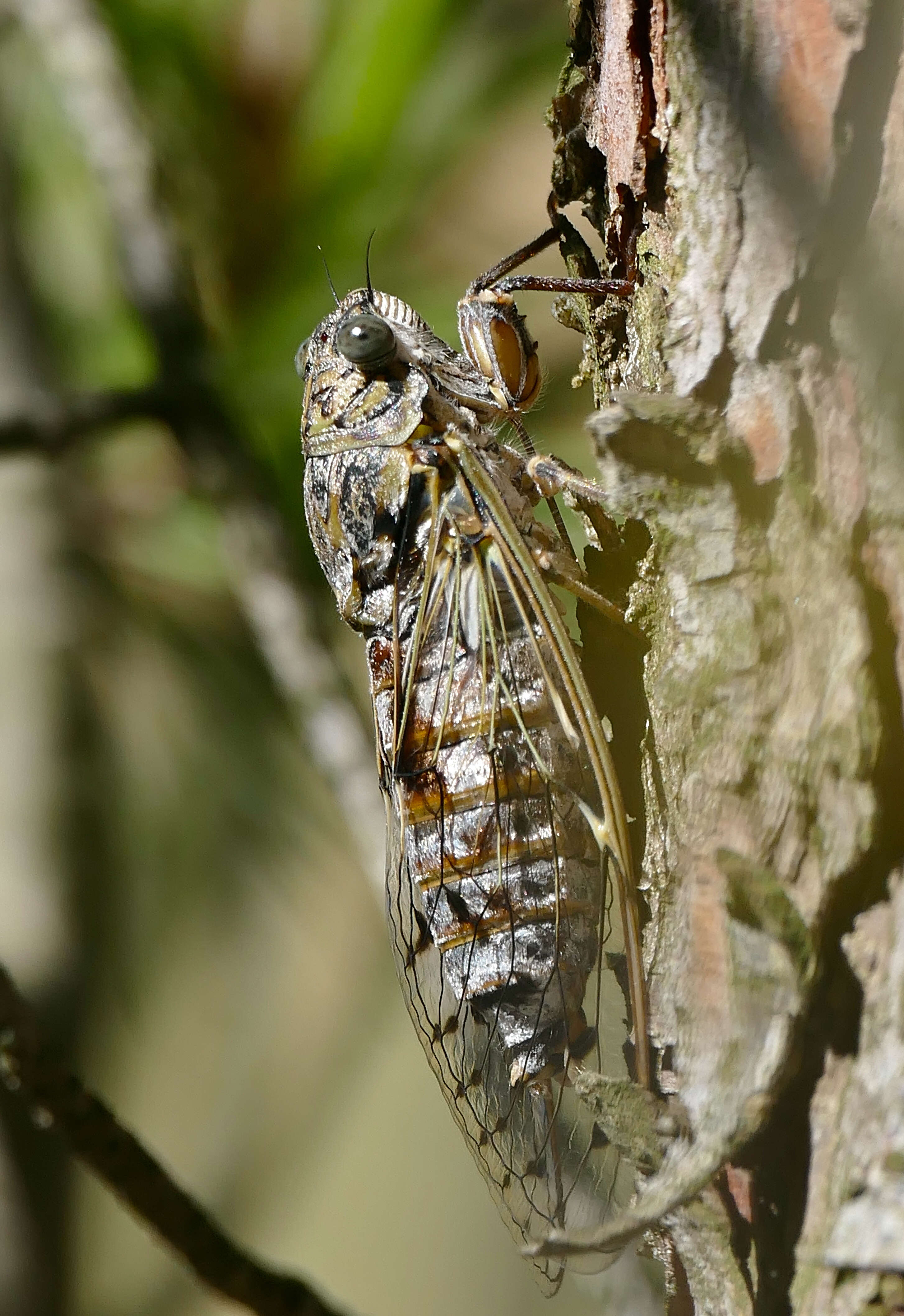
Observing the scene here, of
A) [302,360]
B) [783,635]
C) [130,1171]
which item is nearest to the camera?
[783,635]

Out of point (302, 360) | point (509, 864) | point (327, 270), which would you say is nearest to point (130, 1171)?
point (509, 864)

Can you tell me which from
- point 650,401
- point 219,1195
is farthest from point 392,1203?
point 650,401

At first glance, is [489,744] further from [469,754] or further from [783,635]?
[783,635]

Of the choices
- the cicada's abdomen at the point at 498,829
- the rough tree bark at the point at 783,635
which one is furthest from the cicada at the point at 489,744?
the rough tree bark at the point at 783,635

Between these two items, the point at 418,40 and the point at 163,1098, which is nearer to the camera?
the point at 418,40

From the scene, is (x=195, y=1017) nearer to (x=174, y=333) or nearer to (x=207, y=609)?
(x=207, y=609)

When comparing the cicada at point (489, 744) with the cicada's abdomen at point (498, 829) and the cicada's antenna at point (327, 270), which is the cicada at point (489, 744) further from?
the cicada's antenna at point (327, 270)

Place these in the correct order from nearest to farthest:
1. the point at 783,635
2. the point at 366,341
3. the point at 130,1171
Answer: the point at 783,635
the point at 130,1171
the point at 366,341
